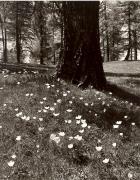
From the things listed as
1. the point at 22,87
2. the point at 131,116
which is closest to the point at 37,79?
the point at 22,87

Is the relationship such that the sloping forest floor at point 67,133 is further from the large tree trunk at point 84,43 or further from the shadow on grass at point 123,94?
the large tree trunk at point 84,43

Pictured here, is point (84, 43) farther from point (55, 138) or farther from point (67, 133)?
point (55, 138)

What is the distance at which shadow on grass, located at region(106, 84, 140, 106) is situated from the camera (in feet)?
29.3

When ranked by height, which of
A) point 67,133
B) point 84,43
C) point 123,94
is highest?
point 84,43

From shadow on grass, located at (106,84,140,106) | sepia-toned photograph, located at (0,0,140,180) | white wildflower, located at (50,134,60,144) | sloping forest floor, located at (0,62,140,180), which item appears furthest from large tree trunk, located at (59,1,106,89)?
white wildflower, located at (50,134,60,144)

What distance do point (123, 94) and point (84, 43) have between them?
65.9 inches

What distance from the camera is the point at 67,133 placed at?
6.45 meters

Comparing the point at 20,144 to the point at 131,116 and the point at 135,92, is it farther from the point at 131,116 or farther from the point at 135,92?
the point at 135,92

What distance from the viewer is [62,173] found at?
4.95 m

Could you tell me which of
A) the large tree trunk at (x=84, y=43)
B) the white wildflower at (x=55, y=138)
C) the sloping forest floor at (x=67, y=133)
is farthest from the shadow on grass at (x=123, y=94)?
the white wildflower at (x=55, y=138)

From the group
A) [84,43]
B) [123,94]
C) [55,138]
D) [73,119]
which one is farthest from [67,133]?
[84,43]

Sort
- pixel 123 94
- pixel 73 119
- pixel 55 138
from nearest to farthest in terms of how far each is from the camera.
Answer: pixel 55 138 < pixel 73 119 < pixel 123 94

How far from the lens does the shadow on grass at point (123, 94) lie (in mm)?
8937

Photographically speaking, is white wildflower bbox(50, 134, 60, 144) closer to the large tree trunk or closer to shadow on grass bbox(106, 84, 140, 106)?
shadow on grass bbox(106, 84, 140, 106)
